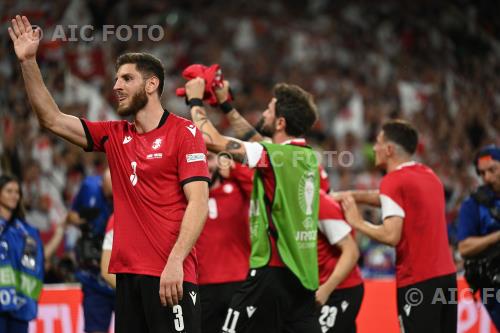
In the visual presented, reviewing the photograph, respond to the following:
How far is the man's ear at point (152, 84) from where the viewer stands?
531cm

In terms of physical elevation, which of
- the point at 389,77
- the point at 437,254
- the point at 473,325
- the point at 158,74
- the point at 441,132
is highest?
the point at 389,77

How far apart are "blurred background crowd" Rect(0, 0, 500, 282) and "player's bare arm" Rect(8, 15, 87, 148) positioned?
5.45m

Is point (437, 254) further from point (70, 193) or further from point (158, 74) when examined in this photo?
point (70, 193)

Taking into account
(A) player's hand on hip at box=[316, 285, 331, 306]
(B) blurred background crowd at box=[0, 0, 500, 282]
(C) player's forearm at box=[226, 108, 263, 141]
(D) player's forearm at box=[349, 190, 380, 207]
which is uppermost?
(B) blurred background crowd at box=[0, 0, 500, 282]

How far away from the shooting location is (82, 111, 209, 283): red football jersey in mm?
5094

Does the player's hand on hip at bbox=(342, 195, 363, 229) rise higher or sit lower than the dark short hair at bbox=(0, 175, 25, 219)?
lower

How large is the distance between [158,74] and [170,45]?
39.9ft

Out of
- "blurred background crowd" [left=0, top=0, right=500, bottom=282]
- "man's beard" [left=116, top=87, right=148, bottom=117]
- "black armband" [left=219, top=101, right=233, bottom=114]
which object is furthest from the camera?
"blurred background crowd" [left=0, top=0, right=500, bottom=282]

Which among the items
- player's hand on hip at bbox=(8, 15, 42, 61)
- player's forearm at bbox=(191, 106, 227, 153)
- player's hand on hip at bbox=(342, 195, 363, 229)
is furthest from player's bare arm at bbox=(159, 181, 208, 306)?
player's hand on hip at bbox=(342, 195, 363, 229)

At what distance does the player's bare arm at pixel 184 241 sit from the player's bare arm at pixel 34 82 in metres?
0.77

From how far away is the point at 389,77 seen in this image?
704 inches

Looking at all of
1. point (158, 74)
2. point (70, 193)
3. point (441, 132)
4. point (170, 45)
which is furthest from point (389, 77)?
point (158, 74)

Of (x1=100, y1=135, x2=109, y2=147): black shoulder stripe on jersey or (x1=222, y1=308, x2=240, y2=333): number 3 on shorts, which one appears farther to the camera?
(x1=222, y1=308, x2=240, y2=333): number 3 on shorts

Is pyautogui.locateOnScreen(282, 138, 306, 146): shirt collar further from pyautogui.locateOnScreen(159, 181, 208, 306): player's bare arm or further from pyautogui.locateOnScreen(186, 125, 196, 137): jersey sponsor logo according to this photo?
pyautogui.locateOnScreen(159, 181, 208, 306): player's bare arm
